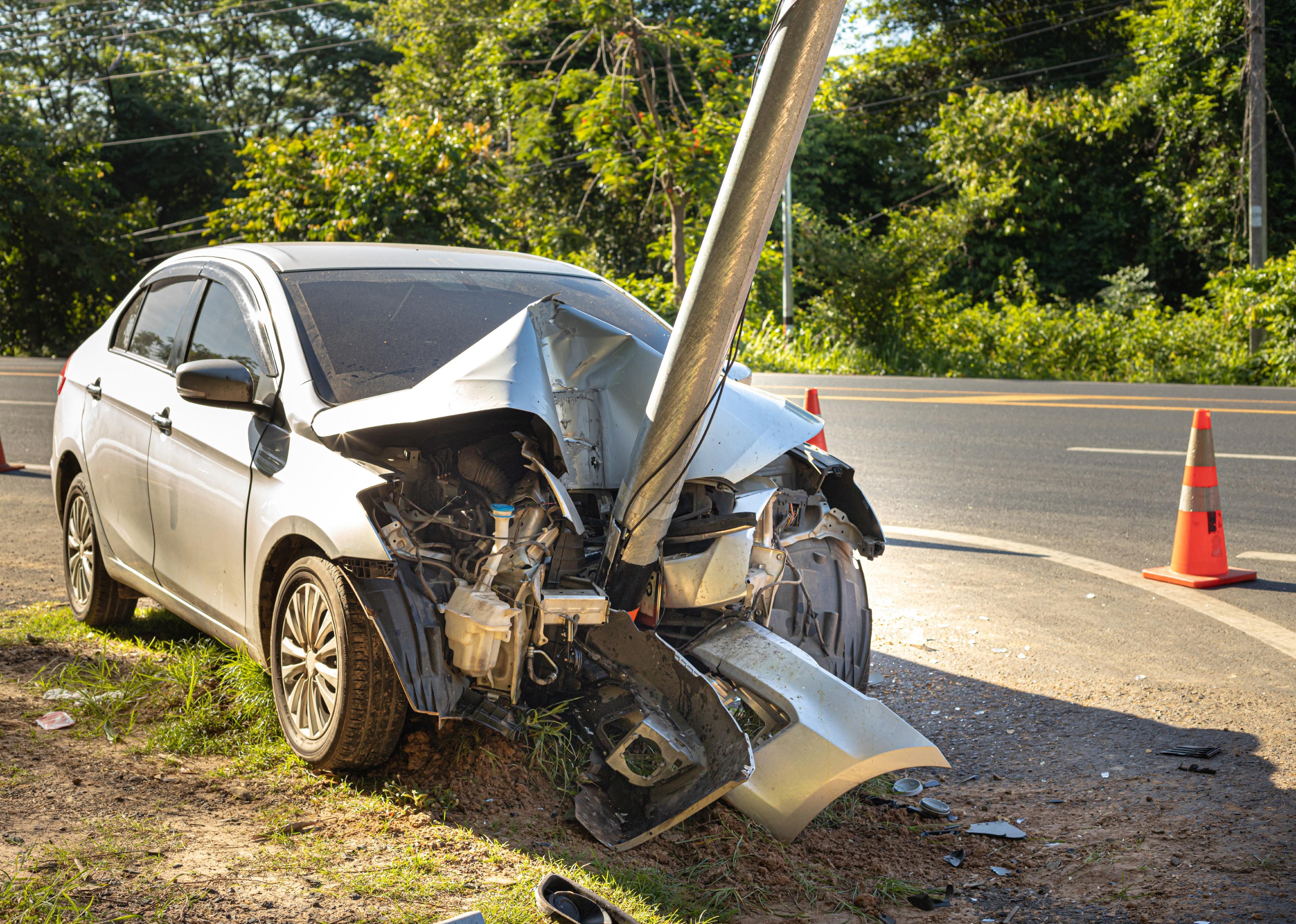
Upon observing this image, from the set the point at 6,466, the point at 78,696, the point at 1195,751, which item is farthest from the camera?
the point at 6,466

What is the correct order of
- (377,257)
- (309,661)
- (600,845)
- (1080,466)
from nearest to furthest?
(600,845) → (309,661) → (377,257) → (1080,466)

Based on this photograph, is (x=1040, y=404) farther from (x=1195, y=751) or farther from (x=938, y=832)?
(x=938, y=832)

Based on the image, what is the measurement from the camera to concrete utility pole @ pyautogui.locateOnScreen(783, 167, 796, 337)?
22.4 m

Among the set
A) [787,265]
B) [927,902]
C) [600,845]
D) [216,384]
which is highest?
[787,265]

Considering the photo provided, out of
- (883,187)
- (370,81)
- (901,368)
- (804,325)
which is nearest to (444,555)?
(901,368)

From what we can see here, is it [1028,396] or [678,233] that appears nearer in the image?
[1028,396]

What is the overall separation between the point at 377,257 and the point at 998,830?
127 inches

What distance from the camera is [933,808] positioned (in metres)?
3.78

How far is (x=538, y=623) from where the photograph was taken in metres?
3.44

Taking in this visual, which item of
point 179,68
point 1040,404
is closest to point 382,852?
point 1040,404

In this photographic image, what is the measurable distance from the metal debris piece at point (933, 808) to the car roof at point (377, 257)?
8.78 feet

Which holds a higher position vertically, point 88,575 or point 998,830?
point 88,575

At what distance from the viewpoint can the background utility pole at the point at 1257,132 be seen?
19344 mm

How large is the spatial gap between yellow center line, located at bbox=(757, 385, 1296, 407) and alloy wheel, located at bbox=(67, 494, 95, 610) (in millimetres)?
9025
